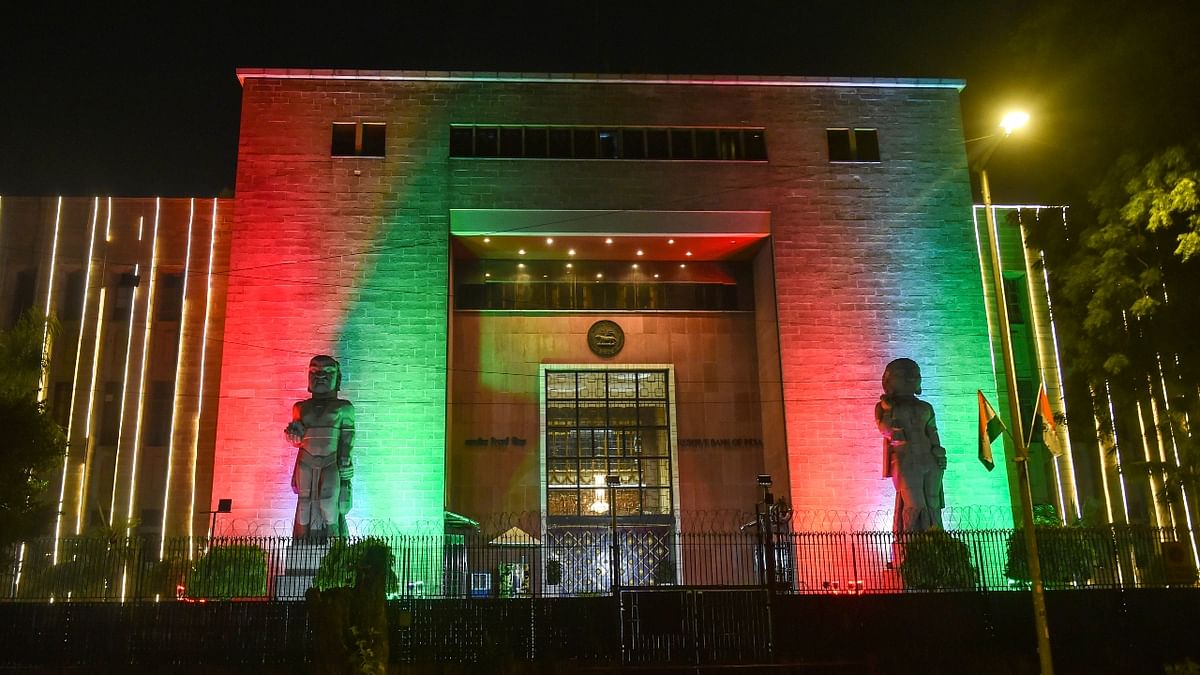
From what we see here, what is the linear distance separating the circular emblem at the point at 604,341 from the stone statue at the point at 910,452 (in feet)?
31.4

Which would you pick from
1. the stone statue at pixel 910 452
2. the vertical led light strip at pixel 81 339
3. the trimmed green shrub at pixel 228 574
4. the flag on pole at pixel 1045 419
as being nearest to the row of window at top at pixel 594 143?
the vertical led light strip at pixel 81 339

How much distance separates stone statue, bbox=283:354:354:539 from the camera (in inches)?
993

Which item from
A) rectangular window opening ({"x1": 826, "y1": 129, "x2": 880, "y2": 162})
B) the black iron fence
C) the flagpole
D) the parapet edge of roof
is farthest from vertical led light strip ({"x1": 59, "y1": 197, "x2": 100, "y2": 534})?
the flagpole

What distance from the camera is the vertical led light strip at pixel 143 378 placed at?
29297mm

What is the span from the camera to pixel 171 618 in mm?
18172

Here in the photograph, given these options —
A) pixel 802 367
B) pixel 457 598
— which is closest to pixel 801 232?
pixel 802 367

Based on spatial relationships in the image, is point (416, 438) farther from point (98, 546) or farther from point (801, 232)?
point (801, 232)

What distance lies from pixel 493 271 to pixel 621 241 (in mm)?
4889

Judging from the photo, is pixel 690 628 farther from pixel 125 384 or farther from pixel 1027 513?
pixel 125 384

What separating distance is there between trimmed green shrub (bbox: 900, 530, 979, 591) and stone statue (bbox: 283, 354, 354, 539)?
14.6 m

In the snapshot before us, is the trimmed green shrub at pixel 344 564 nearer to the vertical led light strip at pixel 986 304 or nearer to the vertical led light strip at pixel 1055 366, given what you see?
the vertical led light strip at pixel 986 304

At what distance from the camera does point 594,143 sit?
104 feet

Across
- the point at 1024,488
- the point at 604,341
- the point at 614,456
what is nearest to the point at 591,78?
the point at 604,341

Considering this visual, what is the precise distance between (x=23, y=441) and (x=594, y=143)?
1886 cm
